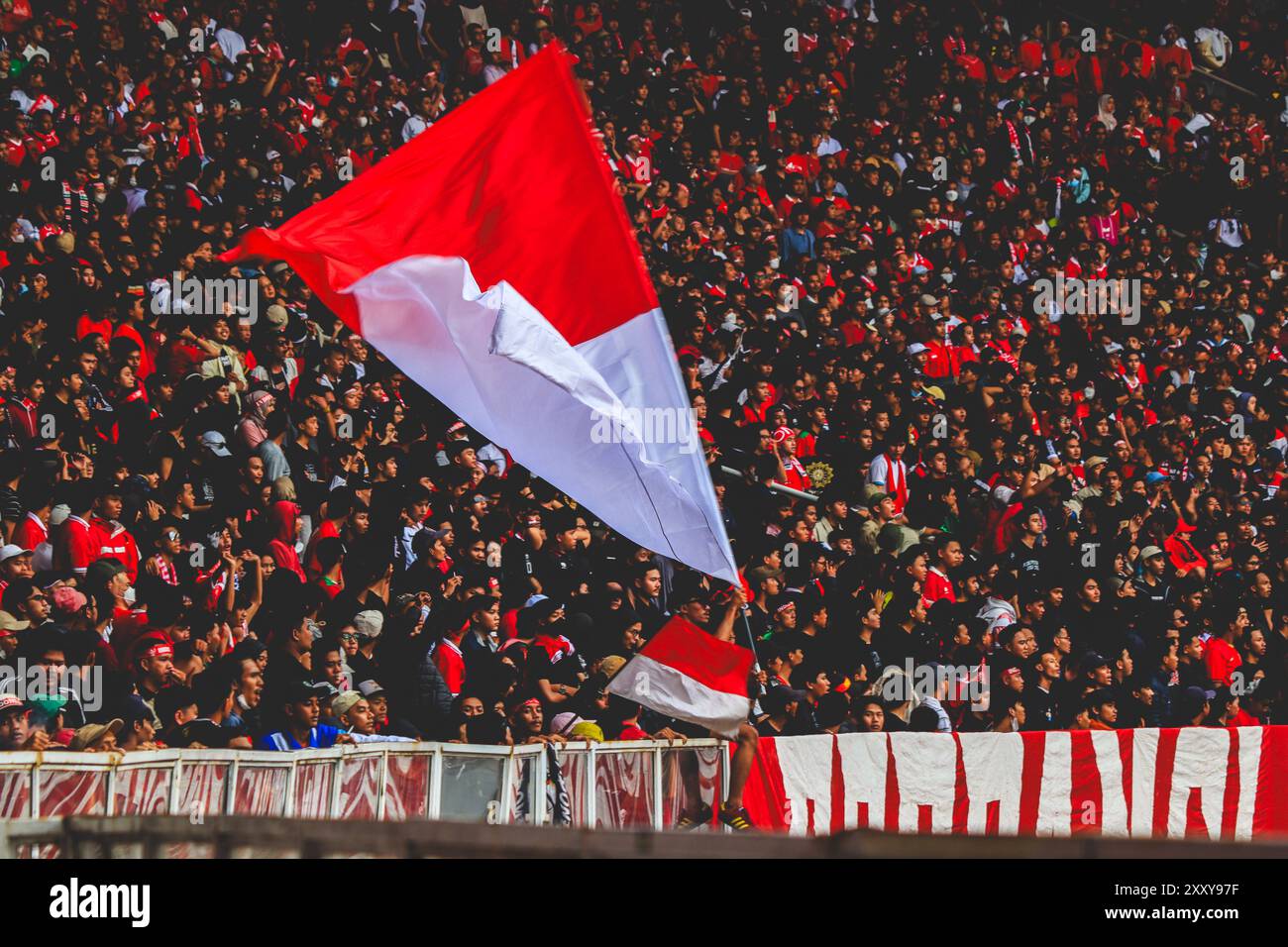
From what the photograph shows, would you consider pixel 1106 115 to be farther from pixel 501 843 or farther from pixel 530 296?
pixel 501 843

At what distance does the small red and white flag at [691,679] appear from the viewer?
7.49 m

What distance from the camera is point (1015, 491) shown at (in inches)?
492

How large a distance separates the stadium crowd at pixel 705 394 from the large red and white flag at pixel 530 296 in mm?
732

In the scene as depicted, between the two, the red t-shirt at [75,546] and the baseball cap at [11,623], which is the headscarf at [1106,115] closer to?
the red t-shirt at [75,546]

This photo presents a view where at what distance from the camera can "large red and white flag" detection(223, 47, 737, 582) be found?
242 inches

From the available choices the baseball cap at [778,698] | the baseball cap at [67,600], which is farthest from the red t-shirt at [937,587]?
the baseball cap at [67,600]

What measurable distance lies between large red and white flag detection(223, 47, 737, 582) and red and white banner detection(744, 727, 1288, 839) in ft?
10.8

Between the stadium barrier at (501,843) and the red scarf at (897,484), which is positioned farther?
the red scarf at (897,484)

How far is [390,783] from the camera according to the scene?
25.6ft

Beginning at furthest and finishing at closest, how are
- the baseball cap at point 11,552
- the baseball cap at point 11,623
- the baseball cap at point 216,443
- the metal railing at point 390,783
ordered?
the baseball cap at point 216,443 → the baseball cap at point 11,552 → the baseball cap at point 11,623 → the metal railing at point 390,783
